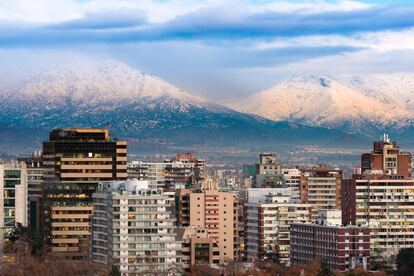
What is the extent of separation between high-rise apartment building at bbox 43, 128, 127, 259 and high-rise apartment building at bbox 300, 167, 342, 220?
3092 centimetres

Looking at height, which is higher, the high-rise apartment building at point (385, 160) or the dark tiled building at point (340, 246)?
the high-rise apartment building at point (385, 160)

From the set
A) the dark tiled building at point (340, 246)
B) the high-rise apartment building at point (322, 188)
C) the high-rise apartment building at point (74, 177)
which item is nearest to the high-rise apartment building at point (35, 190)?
the high-rise apartment building at point (74, 177)

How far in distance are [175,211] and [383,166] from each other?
2955cm

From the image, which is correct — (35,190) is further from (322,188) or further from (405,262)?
(405,262)

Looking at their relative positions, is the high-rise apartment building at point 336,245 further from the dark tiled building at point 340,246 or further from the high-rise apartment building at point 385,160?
the high-rise apartment building at point 385,160

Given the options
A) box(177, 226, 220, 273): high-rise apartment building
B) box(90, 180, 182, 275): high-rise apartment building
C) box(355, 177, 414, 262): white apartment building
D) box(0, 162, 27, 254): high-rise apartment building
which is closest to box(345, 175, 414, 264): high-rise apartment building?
box(355, 177, 414, 262): white apartment building

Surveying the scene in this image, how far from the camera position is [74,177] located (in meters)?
161

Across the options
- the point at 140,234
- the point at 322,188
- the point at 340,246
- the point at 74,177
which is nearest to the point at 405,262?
the point at 340,246

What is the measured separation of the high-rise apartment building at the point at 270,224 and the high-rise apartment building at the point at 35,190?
62.2ft

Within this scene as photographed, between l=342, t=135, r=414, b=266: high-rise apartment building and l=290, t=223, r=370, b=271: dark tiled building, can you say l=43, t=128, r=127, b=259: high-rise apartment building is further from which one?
l=342, t=135, r=414, b=266: high-rise apartment building

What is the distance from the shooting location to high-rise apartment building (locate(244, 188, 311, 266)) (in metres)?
154

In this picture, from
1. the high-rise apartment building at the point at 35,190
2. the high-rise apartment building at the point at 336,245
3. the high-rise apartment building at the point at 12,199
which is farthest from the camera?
the high-rise apartment building at the point at 35,190

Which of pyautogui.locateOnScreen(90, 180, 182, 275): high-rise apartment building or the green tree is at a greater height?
pyautogui.locateOnScreen(90, 180, 182, 275): high-rise apartment building

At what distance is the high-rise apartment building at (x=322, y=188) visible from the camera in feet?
623
